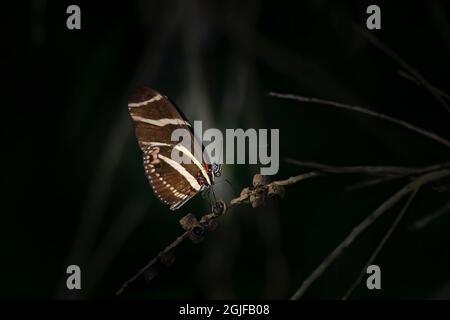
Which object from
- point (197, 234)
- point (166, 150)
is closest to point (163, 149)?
point (166, 150)

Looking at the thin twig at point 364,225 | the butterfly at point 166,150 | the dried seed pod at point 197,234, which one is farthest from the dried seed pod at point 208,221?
the butterfly at point 166,150

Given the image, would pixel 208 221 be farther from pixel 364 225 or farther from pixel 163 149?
pixel 163 149

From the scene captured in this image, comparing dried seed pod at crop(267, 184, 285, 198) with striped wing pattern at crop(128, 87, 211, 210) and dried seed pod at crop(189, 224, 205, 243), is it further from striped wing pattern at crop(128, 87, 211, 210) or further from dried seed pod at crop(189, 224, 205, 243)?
striped wing pattern at crop(128, 87, 211, 210)

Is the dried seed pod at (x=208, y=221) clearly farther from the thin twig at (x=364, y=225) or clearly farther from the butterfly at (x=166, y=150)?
the butterfly at (x=166, y=150)

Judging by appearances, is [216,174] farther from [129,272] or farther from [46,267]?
[46,267]

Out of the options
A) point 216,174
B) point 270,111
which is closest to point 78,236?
point 216,174

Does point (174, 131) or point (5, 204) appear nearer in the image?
point (174, 131)

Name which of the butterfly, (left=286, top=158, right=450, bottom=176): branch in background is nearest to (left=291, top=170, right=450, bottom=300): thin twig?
→ (left=286, top=158, right=450, bottom=176): branch in background
